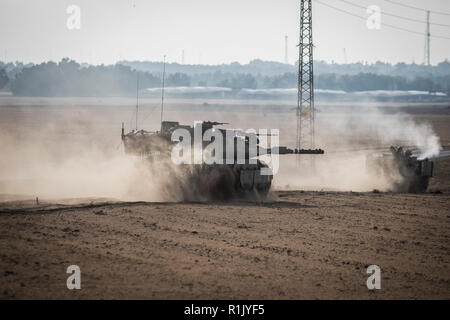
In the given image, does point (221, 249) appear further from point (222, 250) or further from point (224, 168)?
point (224, 168)

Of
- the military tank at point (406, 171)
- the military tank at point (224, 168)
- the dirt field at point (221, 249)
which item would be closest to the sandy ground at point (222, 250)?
the dirt field at point (221, 249)

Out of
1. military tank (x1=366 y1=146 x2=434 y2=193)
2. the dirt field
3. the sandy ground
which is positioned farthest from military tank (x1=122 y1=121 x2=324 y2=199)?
military tank (x1=366 y1=146 x2=434 y2=193)

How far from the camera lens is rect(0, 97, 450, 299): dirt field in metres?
11.7

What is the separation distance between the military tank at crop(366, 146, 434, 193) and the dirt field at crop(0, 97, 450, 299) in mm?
6487

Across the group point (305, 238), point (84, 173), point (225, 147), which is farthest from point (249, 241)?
point (84, 173)

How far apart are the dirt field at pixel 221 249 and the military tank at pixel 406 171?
6.49m

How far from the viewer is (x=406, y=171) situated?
28.6 meters

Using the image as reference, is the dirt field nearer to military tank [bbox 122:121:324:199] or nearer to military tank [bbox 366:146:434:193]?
military tank [bbox 122:121:324:199]

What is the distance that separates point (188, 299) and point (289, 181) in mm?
22276

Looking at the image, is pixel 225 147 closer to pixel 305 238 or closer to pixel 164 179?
pixel 164 179

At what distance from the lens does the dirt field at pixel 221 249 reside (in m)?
11.7

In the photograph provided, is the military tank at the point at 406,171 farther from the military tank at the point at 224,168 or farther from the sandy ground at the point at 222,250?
the military tank at the point at 224,168

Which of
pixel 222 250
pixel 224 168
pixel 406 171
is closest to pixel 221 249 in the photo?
pixel 222 250

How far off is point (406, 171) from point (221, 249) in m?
16.5
